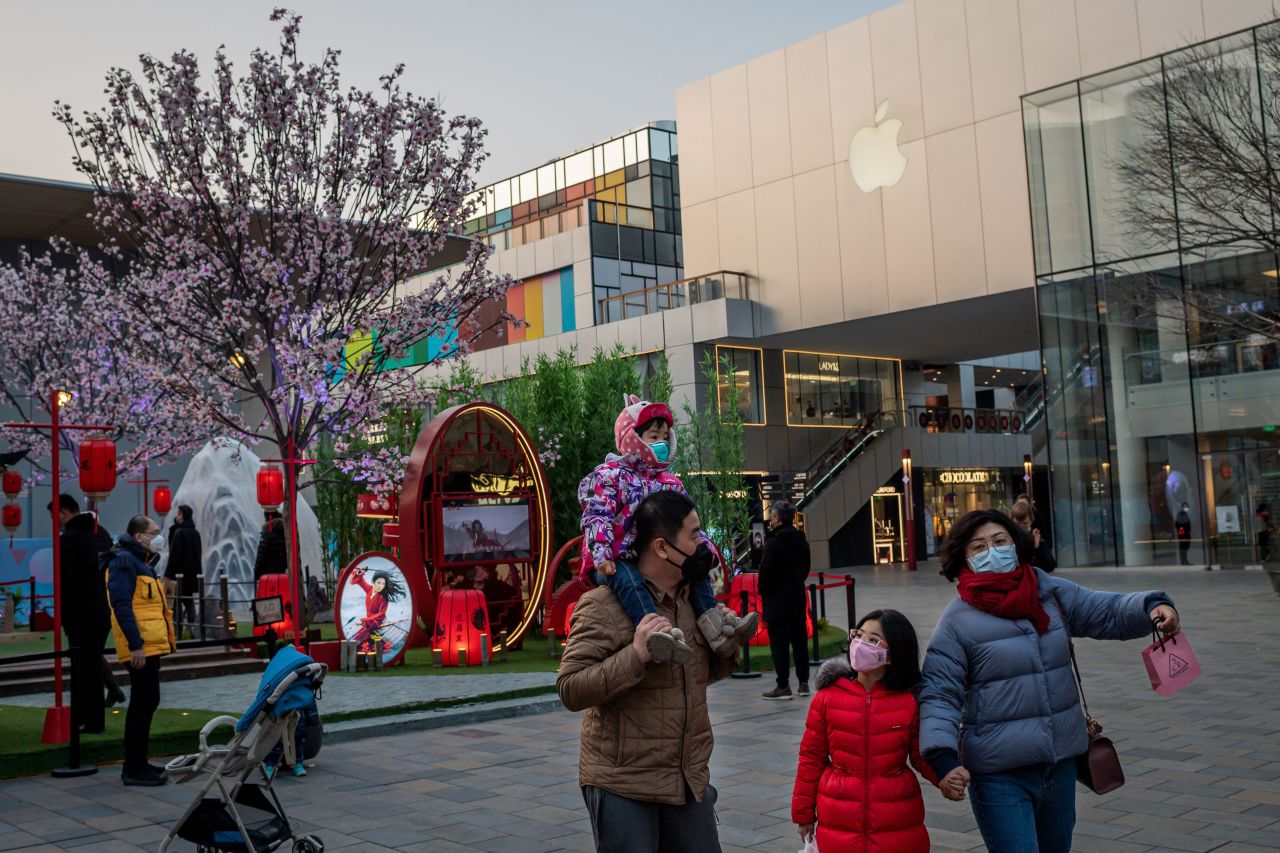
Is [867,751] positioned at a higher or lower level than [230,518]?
lower

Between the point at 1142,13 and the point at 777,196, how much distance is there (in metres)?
11.2

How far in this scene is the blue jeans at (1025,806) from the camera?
356cm

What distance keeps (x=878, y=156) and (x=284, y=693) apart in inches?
1118

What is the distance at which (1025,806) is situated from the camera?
3.59 meters

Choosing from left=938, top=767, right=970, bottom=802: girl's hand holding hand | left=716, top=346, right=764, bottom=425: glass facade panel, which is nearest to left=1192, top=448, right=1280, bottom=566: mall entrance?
left=716, top=346, right=764, bottom=425: glass facade panel

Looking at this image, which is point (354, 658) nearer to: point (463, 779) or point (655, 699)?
point (463, 779)

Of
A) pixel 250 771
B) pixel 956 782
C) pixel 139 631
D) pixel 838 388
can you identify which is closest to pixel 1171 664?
pixel 956 782

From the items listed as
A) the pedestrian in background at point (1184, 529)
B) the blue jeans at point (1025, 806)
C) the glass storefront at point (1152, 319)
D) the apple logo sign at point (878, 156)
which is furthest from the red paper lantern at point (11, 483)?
the pedestrian in background at point (1184, 529)

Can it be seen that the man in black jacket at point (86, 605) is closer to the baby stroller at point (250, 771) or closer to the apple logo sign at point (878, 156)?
the baby stroller at point (250, 771)

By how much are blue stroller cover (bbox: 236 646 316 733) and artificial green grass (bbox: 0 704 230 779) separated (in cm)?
290

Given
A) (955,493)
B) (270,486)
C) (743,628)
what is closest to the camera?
(743,628)

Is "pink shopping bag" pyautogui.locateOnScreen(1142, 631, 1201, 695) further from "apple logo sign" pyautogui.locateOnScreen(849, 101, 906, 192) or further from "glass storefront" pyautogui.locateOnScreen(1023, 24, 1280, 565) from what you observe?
"apple logo sign" pyautogui.locateOnScreen(849, 101, 906, 192)

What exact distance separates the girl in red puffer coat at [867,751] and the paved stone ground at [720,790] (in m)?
2.14

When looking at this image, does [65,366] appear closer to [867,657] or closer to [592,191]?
[867,657]
